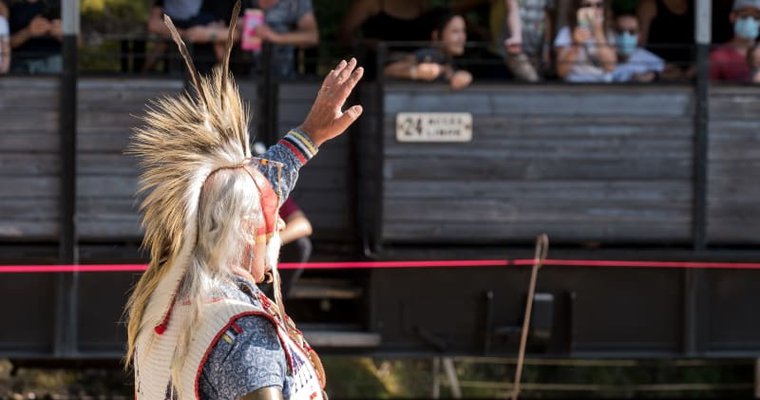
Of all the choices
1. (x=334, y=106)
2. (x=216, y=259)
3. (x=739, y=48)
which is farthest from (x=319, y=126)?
(x=739, y=48)

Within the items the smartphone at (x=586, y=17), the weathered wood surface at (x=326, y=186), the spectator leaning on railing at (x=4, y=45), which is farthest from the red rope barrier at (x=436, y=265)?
the smartphone at (x=586, y=17)

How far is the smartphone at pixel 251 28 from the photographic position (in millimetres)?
7211

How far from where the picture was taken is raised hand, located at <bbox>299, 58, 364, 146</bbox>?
10.4ft

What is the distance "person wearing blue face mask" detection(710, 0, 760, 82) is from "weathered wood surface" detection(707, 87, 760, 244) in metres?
0.17

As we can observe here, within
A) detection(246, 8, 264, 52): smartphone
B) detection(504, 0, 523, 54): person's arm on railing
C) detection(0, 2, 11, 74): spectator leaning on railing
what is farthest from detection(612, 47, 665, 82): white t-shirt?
detection(0, 2, 11, 74): spectator leaning on railing

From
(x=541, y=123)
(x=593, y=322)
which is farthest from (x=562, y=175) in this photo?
(x=593, y=322)

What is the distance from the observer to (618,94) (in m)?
7.21

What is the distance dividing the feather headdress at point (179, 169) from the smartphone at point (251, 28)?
13.1 ft

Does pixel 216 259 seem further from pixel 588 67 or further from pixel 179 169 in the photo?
pixel 588 67

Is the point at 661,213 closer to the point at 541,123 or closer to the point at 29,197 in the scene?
the point at 541,123

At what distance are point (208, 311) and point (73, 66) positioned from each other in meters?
4.33

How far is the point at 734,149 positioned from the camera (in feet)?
23.9

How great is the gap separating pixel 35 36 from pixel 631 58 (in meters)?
3.16

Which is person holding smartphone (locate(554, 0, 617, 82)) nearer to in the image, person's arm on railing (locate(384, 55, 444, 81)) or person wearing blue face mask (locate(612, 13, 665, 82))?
person wearing blue face mask (locate(612, 13, 665, 82))
